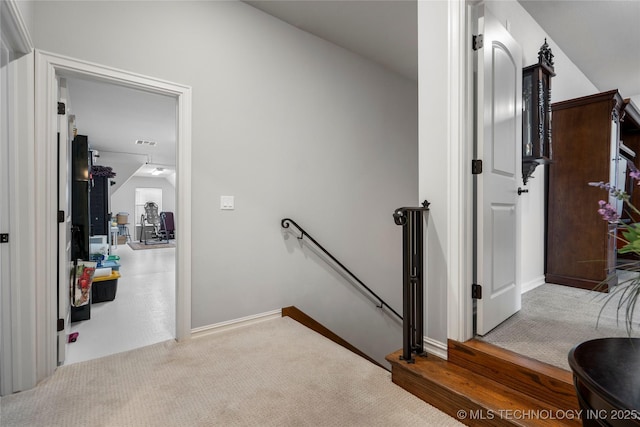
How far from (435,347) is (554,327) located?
742 mm

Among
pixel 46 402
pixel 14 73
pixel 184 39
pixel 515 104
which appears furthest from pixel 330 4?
pixel 46 402

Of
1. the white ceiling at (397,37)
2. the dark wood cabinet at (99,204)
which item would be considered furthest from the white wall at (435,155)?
the dark wood cabinet at (99,204)

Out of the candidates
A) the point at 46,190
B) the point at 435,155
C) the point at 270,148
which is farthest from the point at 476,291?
the point at 46,190

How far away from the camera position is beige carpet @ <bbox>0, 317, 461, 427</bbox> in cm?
149

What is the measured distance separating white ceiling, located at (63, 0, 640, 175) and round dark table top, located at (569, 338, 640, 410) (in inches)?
109

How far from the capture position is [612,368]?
812 mm

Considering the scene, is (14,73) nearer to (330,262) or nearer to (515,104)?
(330,262)

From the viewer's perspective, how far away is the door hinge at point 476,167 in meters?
1.75

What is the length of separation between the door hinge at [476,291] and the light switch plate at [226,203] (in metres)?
1.85

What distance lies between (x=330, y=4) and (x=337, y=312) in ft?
9.45

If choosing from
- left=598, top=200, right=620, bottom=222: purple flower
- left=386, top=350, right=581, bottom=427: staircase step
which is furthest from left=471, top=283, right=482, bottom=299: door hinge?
left=598, top=200, right=620, bottom=222: purple flower

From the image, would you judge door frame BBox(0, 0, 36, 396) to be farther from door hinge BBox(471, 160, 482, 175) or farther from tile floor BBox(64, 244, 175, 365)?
door hinge BBox(471, 160, 482, 175)

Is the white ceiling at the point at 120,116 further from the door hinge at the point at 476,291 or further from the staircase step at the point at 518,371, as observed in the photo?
the staircase step at the point at 518,371

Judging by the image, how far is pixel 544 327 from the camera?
189 cm
